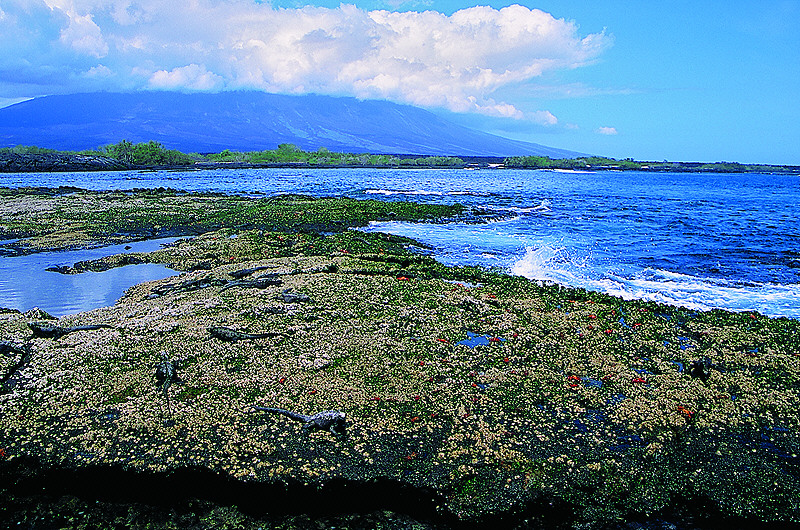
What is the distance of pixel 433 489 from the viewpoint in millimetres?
10188

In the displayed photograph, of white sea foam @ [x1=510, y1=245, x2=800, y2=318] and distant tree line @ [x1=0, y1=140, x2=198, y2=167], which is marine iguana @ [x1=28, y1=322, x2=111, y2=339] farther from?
distant tree line @ [x1=0, y1=140, x2=198, y2=167]

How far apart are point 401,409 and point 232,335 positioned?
23.1ft

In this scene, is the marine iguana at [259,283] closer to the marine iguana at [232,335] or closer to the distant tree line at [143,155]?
the marine iguana at [232,335]

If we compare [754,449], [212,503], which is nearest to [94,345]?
[212,503]

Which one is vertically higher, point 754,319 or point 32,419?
point 754,319

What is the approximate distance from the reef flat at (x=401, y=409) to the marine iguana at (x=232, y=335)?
6 cm

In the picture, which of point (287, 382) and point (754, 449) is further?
point (287, 382)

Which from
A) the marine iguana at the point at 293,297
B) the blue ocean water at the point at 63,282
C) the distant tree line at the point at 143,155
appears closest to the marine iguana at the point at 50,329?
the blue ocean water at the point at 63,282

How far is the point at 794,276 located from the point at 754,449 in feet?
75.7

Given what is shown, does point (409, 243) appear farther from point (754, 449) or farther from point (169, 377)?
point (754, 449)

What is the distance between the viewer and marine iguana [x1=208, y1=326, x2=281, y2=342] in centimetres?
1703

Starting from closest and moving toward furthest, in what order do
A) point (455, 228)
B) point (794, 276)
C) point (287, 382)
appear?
point (287, 382)
point (794, 276)
point (455, 228)

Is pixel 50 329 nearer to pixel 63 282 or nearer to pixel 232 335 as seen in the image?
pixel 232 335

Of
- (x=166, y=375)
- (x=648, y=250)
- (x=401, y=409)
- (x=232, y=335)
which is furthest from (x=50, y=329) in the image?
(x=648, y=250)
